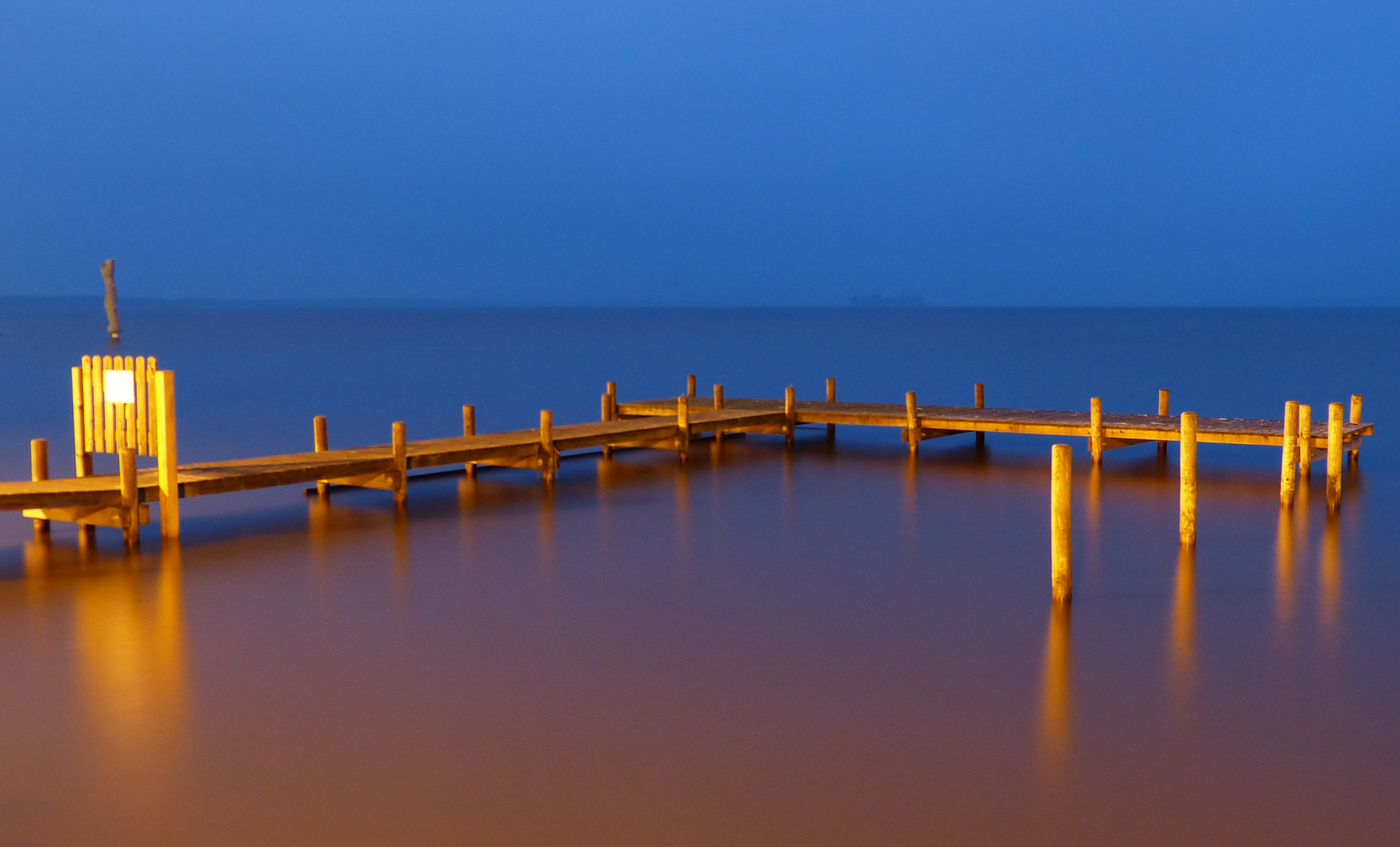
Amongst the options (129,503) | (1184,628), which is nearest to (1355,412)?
(1184,628)

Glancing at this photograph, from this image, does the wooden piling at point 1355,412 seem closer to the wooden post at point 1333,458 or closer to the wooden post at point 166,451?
the wooden post at point 1333,458

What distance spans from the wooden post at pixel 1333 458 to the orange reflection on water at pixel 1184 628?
3703 mm

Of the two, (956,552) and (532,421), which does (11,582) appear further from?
(532,421)

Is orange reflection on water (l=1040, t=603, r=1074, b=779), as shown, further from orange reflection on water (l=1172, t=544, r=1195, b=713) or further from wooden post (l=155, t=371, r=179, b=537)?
wooden post (l=155, t=371, r=179, b=537)

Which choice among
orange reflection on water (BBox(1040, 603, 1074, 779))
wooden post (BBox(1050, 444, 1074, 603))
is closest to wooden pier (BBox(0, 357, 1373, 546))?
wooden post (BBox(1050, 444, 1074, 603))

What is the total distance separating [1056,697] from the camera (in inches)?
362

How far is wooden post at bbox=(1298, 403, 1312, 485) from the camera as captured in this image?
18688mm

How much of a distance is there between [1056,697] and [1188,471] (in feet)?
16.9

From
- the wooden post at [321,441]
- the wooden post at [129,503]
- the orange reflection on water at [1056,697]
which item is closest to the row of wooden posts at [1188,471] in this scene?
the orange reflection on water at [1056,697]

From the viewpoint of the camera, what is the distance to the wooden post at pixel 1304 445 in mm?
18688

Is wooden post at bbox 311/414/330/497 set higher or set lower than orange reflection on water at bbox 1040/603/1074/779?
higher

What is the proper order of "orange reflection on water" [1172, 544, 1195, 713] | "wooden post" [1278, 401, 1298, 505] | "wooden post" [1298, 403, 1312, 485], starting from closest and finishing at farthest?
"orange reflection on water" [1172, 544, 1195, 713] → "wooden post" [1278, 401, 1298, 505] → "wooden post" [1298, 403, 1312, 485]

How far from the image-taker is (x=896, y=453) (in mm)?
23656

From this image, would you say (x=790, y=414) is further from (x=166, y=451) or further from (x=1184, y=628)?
(x=1184, y=628)
